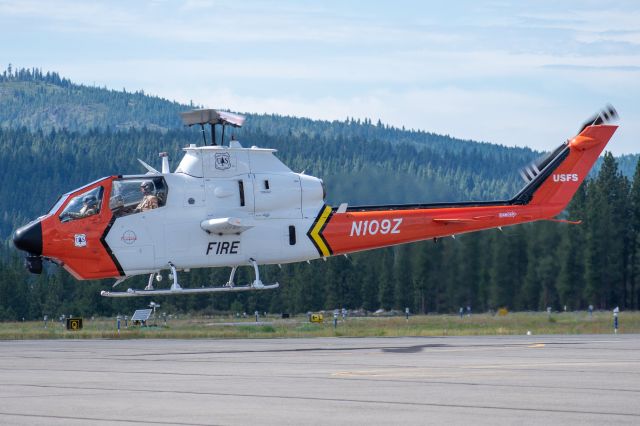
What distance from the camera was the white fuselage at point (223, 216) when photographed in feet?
99.9

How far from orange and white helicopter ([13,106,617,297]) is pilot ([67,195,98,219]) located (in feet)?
0.08

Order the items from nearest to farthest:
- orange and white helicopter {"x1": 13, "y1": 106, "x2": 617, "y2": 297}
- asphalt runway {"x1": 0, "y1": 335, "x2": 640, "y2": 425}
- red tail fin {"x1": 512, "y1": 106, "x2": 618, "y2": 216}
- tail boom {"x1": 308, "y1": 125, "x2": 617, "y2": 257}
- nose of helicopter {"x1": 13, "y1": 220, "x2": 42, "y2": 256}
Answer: asphalt runway {"x1": 0, "y1": 335, "x2": 640, "y2": 425}
nose of helicopter {"x1": 13, "y1": 220, "x2": 42, "y2": 256}
orange and white helicopter {"x1": 13, "y1": 106, "x2": 617, "y2": 297}
tail boom {"x1": 308, "y1": 125, "x2": 617, "y2": 257}
red tail fin {"x1": 512, "y1": 106, "x2": 618, "y2": 216}

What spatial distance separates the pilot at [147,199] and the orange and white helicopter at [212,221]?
0.08 ft

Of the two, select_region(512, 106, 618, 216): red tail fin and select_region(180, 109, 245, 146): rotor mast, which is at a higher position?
select_region(180, 109, 245, 146): rotor mast

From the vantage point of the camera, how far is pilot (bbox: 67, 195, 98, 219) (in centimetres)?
3002

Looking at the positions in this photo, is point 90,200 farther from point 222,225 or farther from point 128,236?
point 222,225

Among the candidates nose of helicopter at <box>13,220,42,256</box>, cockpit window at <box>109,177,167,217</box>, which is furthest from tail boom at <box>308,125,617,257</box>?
nose of helicopter at <box>13,220,42,256</box>

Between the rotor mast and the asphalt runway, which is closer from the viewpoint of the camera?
the asphalt runway

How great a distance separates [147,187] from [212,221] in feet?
5.97

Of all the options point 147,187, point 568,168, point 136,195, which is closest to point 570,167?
point 568,168

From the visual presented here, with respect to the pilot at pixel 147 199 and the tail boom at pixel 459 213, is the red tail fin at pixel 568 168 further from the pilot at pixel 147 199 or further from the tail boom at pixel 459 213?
the pilot at pixel 147 199

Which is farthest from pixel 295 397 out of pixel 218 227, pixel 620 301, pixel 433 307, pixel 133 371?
pixel 620 301

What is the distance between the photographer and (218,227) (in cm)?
3055

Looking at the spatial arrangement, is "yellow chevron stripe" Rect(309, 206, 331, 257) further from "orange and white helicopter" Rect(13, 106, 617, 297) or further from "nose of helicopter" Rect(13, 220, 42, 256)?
"nose of helicopter" Rect(13, 220, 42, 256)
